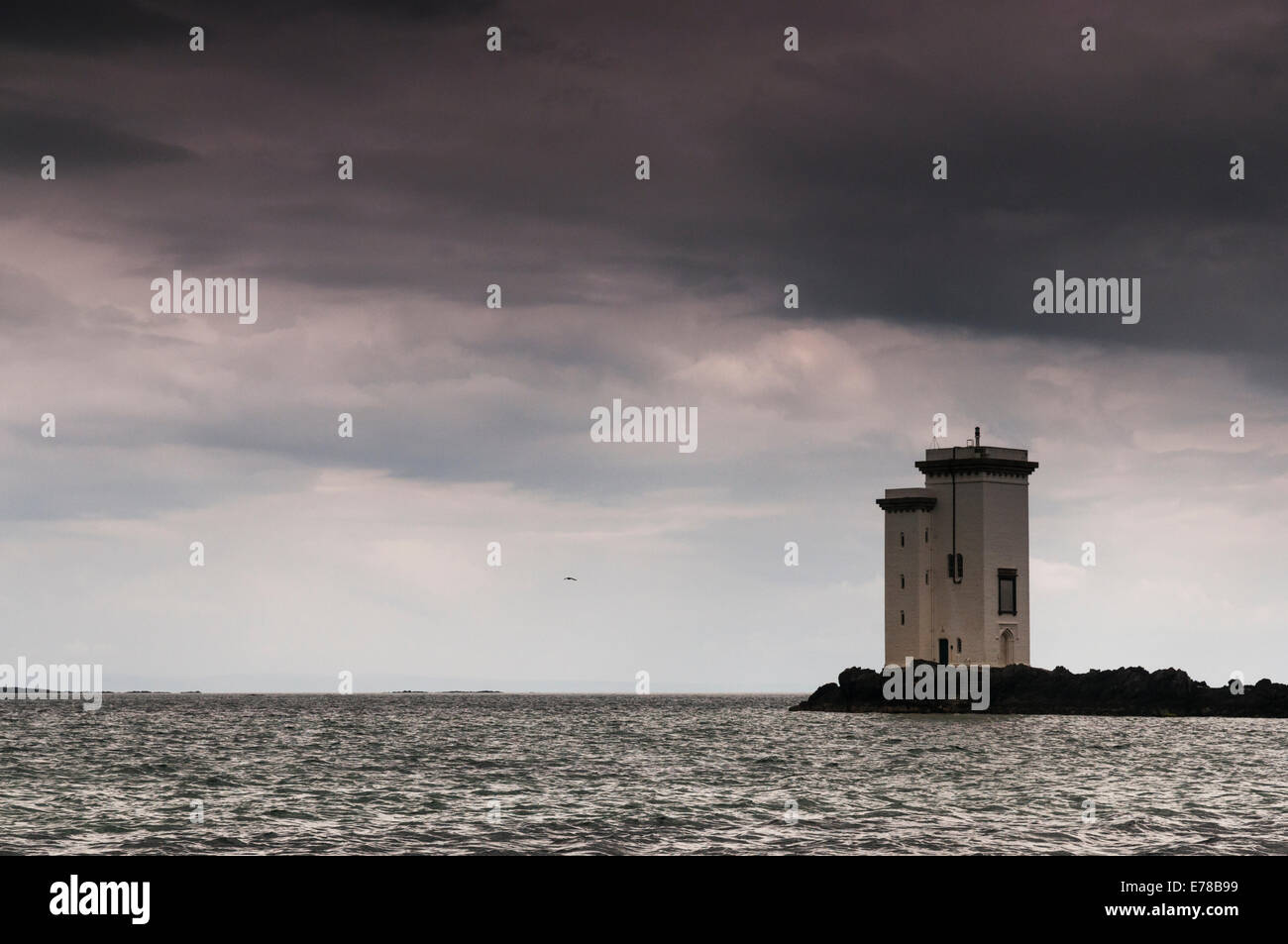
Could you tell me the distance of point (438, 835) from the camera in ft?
108

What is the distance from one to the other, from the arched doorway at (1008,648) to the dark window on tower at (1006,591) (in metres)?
1.77

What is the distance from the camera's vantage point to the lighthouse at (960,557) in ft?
339

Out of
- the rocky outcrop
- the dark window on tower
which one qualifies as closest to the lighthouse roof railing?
the dark window on tower

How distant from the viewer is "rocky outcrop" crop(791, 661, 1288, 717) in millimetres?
105375

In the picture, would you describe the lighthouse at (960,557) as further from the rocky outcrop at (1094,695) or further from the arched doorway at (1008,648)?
the rocky outcrop at (1094,695)

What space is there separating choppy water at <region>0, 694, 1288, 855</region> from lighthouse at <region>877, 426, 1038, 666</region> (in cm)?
2435

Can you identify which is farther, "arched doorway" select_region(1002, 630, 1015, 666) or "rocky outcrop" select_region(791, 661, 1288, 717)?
"arched doorway" select_region(1002, 630, 1015, 666)

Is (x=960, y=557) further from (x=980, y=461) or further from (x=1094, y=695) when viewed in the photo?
(x=1094, y=695)

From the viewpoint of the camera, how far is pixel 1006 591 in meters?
105

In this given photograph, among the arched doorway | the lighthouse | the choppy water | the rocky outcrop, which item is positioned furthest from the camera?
the arched doorway

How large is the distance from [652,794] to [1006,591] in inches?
2623

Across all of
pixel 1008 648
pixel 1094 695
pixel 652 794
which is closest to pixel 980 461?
pixel 1008 648

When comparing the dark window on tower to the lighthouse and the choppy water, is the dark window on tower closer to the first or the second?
the lighthouse
